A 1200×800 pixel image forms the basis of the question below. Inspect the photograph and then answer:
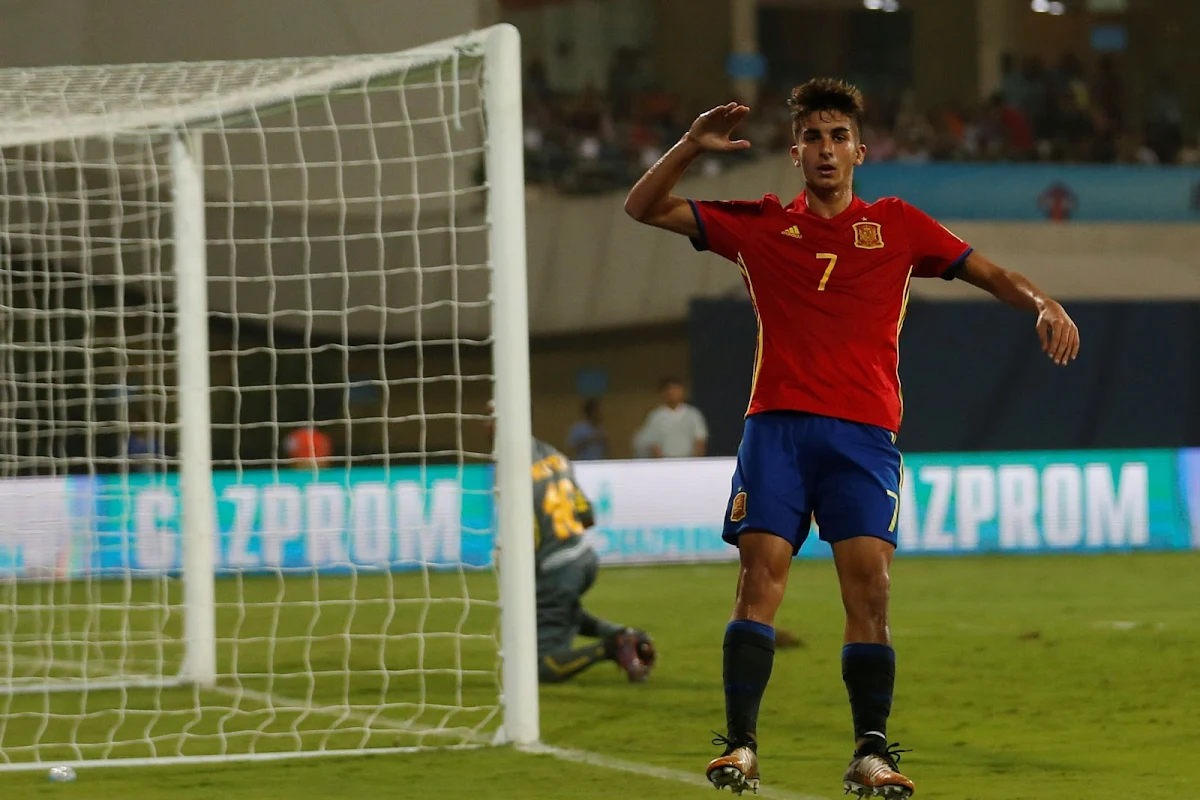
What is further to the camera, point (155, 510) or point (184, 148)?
point (155, 510)

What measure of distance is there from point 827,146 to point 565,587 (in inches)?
175

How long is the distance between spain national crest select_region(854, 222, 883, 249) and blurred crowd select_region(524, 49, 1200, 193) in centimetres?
1661

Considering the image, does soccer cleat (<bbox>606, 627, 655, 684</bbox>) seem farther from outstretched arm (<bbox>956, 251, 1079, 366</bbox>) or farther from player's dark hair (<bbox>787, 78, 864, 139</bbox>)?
player's dark hair (<bbox>787, 78, 864, 139</bbox>)

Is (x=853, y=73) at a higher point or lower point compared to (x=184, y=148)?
higher

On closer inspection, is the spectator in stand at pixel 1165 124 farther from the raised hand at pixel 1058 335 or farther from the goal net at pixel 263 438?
the raised hand at pixel 1058 335

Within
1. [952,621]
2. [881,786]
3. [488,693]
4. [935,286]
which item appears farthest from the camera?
[935,286]

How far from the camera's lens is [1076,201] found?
22734mm

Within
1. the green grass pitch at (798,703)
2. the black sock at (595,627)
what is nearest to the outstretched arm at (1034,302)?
the green grass pitch at (798,703)

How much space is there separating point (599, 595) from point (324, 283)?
8379mm

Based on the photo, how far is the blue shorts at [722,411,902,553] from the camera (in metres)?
4.96

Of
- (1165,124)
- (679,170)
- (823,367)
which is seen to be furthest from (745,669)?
(1165,124)

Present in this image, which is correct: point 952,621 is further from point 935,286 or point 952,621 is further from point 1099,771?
point 935,286

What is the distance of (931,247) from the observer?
16.9ft

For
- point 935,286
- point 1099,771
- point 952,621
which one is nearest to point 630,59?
point 935,286
